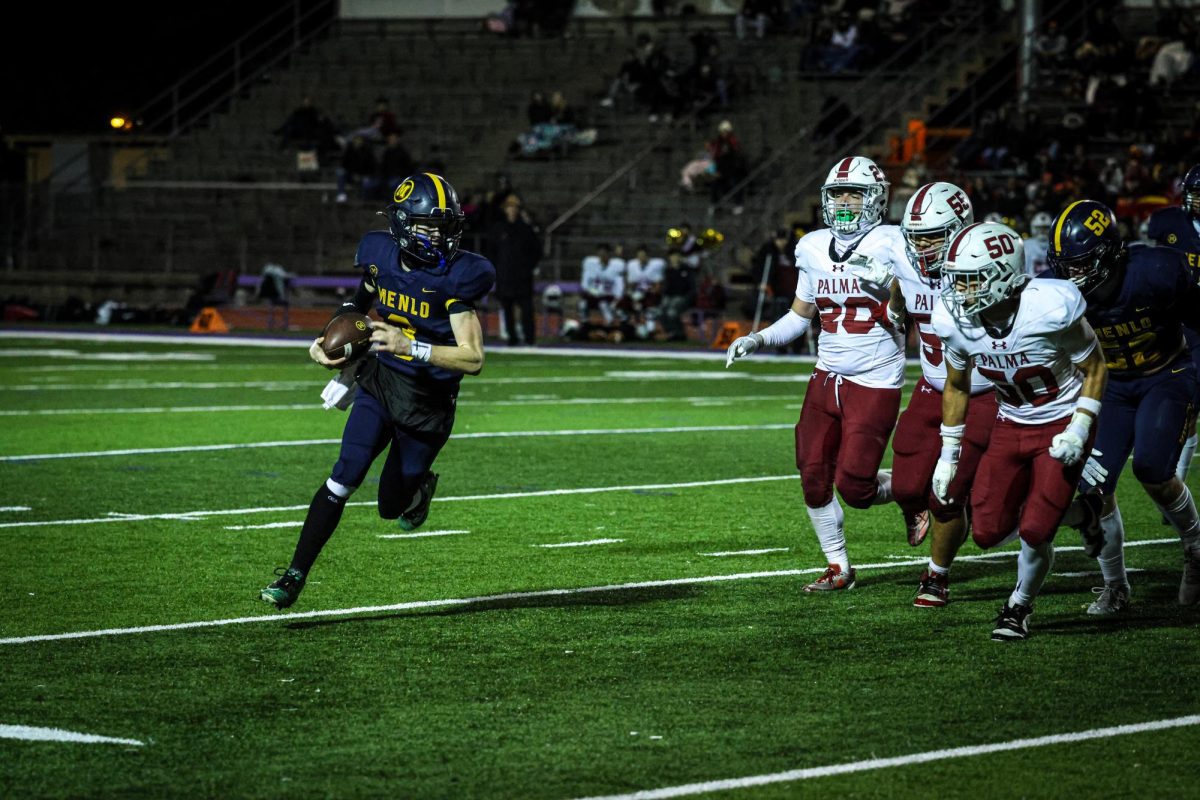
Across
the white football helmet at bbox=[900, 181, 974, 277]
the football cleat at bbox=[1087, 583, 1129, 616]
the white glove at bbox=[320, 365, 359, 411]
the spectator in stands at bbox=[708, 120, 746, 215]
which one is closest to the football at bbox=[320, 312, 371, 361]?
the white glove at bbox=[320, 365, 359, 411]

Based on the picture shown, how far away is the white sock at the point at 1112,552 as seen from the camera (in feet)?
23.9

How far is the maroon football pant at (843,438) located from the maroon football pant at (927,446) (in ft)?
0.29

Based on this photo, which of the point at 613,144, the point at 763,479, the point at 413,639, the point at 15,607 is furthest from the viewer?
the point at 613,144

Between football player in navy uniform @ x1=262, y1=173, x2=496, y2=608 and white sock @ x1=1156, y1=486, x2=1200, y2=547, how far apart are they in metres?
2.85

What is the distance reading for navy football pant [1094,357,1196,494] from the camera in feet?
24.3

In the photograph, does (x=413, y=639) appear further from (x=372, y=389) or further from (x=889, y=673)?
(x=889, y=673)

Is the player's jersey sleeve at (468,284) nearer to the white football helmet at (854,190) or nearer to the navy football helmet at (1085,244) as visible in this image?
the white football helmet at (854,190)

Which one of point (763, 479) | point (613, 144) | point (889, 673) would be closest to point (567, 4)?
point (613, 144)

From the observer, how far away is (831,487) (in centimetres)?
789

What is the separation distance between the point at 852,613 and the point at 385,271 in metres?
2.27

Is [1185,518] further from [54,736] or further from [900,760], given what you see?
[54,736]

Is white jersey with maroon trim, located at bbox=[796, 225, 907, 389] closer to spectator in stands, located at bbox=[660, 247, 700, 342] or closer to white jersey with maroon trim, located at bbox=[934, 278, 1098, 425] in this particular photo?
white jersey with maroon trim, located at bbox=[934, 278, 1098, 425]

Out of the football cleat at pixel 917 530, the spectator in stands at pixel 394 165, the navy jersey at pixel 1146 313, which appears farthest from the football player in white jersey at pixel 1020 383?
the spectator in stands at pixel 394 165

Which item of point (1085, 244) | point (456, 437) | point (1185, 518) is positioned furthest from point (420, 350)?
point (456, 437)
